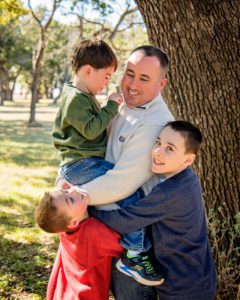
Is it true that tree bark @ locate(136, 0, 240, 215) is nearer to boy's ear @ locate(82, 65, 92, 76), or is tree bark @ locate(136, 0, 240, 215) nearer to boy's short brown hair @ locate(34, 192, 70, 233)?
boy's ear @ locate(82, 65, 92, 76)

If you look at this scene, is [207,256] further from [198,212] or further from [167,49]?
[167,49]

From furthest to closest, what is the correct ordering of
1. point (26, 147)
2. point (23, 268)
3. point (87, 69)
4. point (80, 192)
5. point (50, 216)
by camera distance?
1. point (26, 147)
2. point (23, 268)
3. point (87, 69)
4. point (80, 192)
5. point (50, 216)

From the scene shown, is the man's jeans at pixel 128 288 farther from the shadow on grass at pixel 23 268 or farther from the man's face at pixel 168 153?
the shadow on grass at pixel 23 268

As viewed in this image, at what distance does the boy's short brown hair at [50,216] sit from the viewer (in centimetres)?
225

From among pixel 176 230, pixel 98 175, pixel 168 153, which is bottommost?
pixel 176 230

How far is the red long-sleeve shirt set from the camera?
2389 millimetres

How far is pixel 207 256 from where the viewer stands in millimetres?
2570

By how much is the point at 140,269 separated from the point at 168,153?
0.66 m

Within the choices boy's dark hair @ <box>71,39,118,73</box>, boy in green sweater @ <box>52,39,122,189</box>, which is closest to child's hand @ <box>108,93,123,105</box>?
boy in green sweater @ <box>52,39,122,189</box>

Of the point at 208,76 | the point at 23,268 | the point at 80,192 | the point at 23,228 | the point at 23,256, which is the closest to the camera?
the point at 80,192

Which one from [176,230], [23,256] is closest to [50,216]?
[176,230]

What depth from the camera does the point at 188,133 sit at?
2398 mm

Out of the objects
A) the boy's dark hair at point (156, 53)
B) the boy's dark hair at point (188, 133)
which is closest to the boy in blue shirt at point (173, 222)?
the boy's dark hair at point (188, 133)

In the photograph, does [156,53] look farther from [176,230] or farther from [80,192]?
[176,230]
